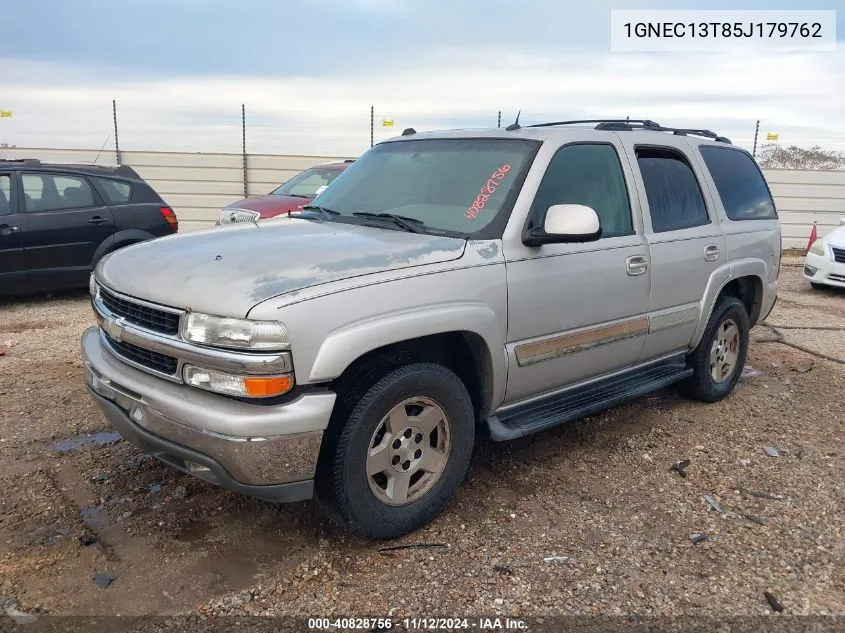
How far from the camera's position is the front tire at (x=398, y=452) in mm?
2934

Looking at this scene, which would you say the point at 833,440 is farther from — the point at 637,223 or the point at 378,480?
the point at 378,480

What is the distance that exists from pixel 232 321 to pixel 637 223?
8.54 ft

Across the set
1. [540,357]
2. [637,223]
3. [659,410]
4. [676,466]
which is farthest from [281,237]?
[659,410]

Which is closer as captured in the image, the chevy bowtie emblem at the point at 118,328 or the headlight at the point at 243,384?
the headlight at the point at 243,384

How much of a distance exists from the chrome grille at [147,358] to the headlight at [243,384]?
0.18 metres

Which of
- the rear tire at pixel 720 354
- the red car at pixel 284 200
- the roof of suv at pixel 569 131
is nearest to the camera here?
the roof of suv at pixel 569 131

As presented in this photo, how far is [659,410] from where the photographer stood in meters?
5.12

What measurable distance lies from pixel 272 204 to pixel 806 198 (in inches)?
474

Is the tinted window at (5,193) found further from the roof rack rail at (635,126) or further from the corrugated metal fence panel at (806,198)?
the corrugated metal fence panel at (806,198)

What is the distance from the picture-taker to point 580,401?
4.00 m

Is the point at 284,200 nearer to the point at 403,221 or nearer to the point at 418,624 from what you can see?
the point at 403,221

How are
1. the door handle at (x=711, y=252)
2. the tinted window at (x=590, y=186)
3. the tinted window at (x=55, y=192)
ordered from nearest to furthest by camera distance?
the tinted window at (x=590, y=186)
the door handle at (x=711, y=252)
the tinted window at (x=55, y=192)

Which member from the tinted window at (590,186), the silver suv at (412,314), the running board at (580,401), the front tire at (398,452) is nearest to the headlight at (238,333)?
the silver suv at (412,314)

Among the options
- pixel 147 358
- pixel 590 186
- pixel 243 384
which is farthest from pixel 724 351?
pixel 147 358
